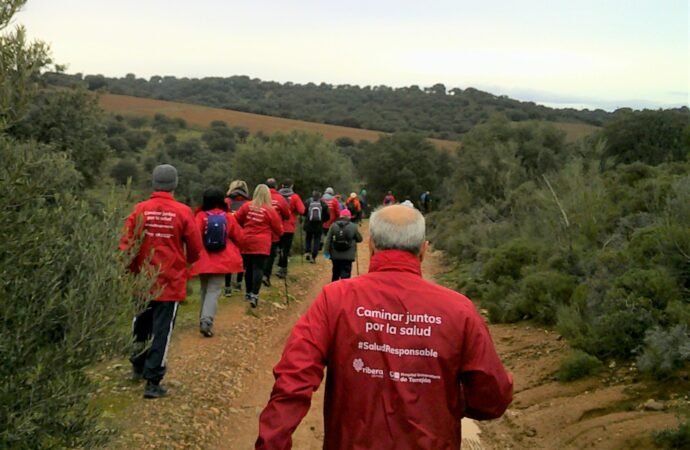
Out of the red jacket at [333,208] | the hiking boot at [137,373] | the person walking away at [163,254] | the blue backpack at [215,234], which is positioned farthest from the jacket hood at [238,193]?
the red jacket at [333,208]

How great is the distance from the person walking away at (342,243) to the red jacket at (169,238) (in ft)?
15.7

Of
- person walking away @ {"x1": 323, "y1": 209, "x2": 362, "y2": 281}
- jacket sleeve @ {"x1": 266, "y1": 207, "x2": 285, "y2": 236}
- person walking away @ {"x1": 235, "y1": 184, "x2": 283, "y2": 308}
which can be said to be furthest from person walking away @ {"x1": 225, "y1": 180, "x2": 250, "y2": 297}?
person walking away @ {"x1": 323, "y1": 209, "x2": 362, "y2": 281}

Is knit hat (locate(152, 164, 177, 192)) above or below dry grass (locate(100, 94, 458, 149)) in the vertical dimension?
above

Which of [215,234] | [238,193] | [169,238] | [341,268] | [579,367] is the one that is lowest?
[579,367]

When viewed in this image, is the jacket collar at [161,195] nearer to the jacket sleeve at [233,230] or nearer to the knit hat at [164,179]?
the knit hat at [164,179]

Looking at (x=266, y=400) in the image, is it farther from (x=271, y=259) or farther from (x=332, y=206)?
(x=332, y=206)

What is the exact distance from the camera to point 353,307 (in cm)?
308

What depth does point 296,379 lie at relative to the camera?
2.93 metres

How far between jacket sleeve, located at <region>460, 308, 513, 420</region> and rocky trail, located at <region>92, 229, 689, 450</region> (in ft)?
9.72

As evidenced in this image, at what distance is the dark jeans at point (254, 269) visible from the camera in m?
11.0

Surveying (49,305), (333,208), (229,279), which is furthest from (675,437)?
(333,208)

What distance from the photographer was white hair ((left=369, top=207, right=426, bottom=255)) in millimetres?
3234

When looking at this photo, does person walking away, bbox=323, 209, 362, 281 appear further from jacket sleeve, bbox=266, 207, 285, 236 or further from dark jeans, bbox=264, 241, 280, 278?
dark jeans, bbox=264, 241, 280, 278

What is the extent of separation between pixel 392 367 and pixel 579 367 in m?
5.95
